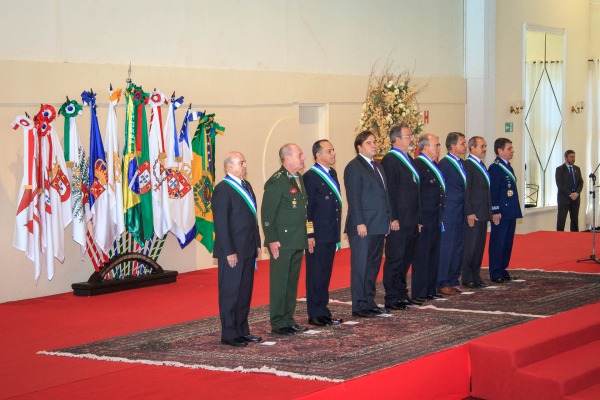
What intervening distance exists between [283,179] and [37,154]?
3101mm

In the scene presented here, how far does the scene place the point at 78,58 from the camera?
10.1 metres

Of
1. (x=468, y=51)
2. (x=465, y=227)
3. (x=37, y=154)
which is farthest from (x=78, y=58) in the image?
(x=468, y=51)

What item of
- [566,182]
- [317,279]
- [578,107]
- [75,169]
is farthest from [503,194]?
[578,107]

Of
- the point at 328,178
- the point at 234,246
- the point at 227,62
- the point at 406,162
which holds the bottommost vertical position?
the point at 234,246

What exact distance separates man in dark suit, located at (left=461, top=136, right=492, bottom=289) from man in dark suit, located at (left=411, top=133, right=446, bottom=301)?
69 centimetres

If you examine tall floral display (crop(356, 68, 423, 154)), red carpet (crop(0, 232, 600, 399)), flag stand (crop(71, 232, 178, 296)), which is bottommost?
red carpet (crop(0, 232, 600, 399))

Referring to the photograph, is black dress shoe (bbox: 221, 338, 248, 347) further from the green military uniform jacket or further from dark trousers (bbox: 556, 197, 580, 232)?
dark trousers (bbox: 556, 197, 580, 232)

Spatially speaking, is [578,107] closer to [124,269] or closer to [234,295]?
[124,269]

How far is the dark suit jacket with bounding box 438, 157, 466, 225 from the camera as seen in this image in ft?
31.1

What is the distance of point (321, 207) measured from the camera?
791cm

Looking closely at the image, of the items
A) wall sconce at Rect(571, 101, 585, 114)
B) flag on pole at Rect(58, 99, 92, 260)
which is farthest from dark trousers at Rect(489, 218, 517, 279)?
wall sconce at Rect(571, 101, 585, 114)

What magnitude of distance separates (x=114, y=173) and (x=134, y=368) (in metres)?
3.84

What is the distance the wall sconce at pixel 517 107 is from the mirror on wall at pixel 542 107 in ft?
4.26

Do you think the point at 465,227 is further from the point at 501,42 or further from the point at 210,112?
the point at 501,42
